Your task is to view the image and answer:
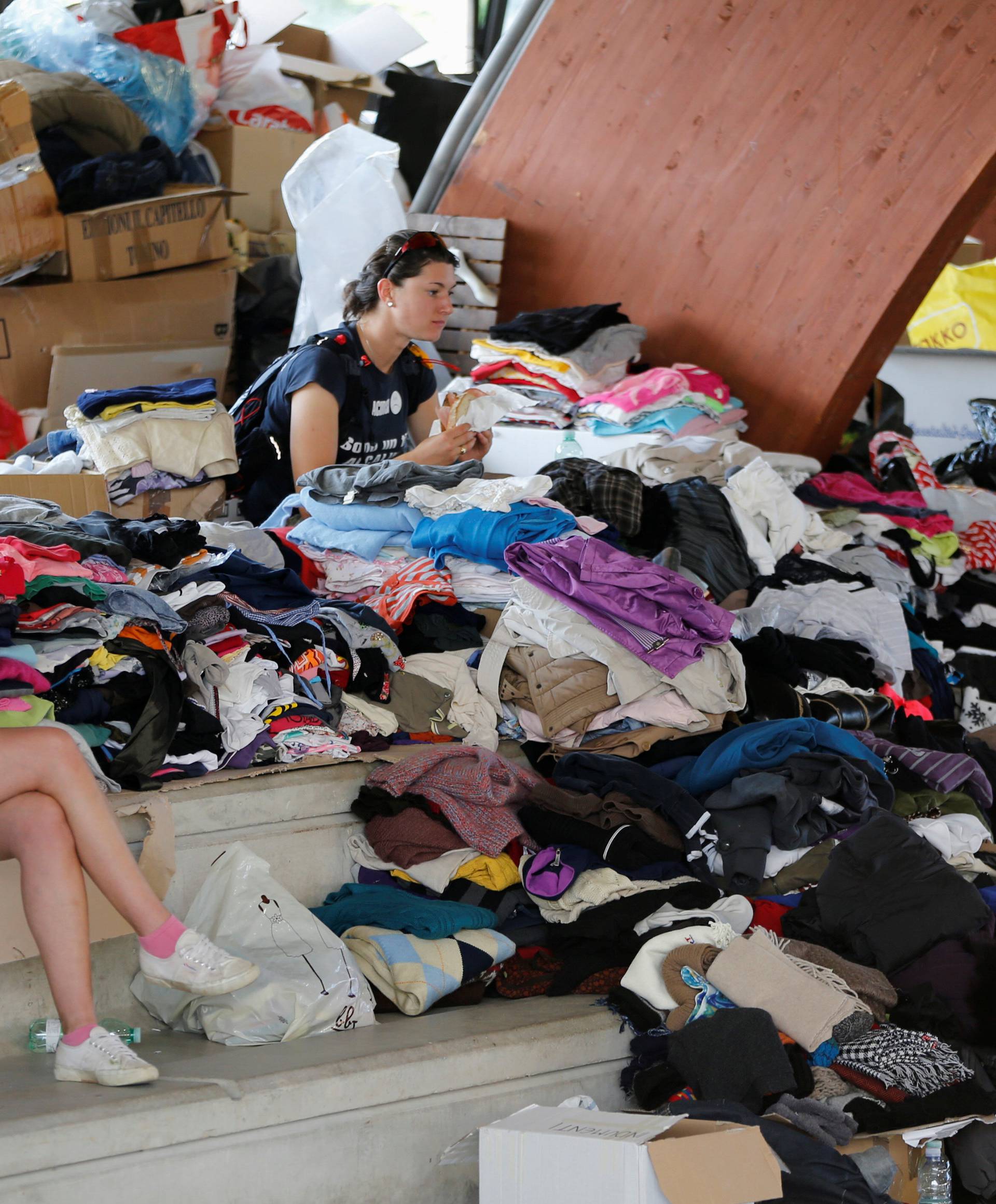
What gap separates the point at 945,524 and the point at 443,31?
4.92 meters

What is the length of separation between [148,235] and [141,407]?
1.45 meters

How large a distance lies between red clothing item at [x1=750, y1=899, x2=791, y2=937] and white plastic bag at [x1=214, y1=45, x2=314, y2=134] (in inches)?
171

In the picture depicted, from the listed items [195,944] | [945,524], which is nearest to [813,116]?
[945,524]

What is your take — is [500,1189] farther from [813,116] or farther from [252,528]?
[813,116]

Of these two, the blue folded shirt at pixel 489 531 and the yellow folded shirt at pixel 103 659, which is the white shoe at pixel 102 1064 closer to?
the yellow folded shirt at pixel 103 659

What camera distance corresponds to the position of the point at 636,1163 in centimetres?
170

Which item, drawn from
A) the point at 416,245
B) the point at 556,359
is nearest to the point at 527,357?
the point at 556,359

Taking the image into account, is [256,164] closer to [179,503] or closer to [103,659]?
[179,503]

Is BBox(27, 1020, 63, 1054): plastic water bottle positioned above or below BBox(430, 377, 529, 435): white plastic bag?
below

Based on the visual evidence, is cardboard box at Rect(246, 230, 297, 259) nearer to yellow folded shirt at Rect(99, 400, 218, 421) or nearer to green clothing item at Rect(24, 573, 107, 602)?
yellow folded shirt at Rect(99, 400, 218, 421)

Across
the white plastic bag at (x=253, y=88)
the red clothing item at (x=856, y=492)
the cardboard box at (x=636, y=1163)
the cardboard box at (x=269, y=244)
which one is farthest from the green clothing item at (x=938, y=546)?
the white plastic bag at (x=253, y=88)

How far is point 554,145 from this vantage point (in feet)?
17.3

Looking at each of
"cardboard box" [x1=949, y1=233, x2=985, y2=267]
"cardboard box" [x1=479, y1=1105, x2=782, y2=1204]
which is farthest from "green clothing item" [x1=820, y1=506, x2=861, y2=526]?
"cardboard box" [x1=949, y1=233, x2=985, y2=267]

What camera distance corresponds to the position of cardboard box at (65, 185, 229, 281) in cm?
438
